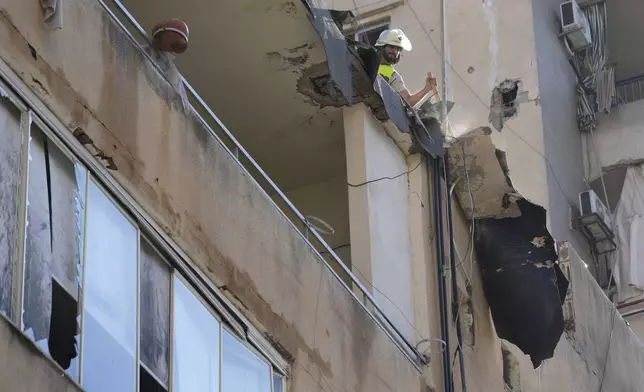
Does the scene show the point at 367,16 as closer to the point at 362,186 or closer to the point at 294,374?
the point at 362,186

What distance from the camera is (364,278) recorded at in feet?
41.2

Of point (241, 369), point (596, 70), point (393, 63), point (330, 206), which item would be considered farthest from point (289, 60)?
point (596, 70)

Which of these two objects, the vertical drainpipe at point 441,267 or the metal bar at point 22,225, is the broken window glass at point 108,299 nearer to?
the metal bar at point 22,225

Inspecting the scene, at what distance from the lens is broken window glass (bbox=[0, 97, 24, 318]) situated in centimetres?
726

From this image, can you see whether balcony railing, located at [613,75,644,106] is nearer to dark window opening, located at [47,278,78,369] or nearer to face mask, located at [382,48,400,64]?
face mask, located at [382,48,400,64]

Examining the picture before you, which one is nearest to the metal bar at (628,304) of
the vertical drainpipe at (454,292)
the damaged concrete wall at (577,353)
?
the damaged concrete wall at (577,353)

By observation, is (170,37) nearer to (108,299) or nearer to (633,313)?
(108,299)

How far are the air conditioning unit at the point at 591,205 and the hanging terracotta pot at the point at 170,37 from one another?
42.8ft

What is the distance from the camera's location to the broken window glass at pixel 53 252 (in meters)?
7.41

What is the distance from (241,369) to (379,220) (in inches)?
138

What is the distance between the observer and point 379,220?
12.9 meters

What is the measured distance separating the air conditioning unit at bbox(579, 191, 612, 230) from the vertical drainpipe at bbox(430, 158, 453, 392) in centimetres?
799

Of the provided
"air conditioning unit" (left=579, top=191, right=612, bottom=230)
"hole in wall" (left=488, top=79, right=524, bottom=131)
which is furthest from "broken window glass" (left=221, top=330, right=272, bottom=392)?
"air conditioning unit" (left=579, top=191, right=612, bottom=230)

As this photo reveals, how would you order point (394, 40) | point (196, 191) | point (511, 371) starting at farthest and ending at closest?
point (511, 371)
point (394, 40)
point (196, 191)
